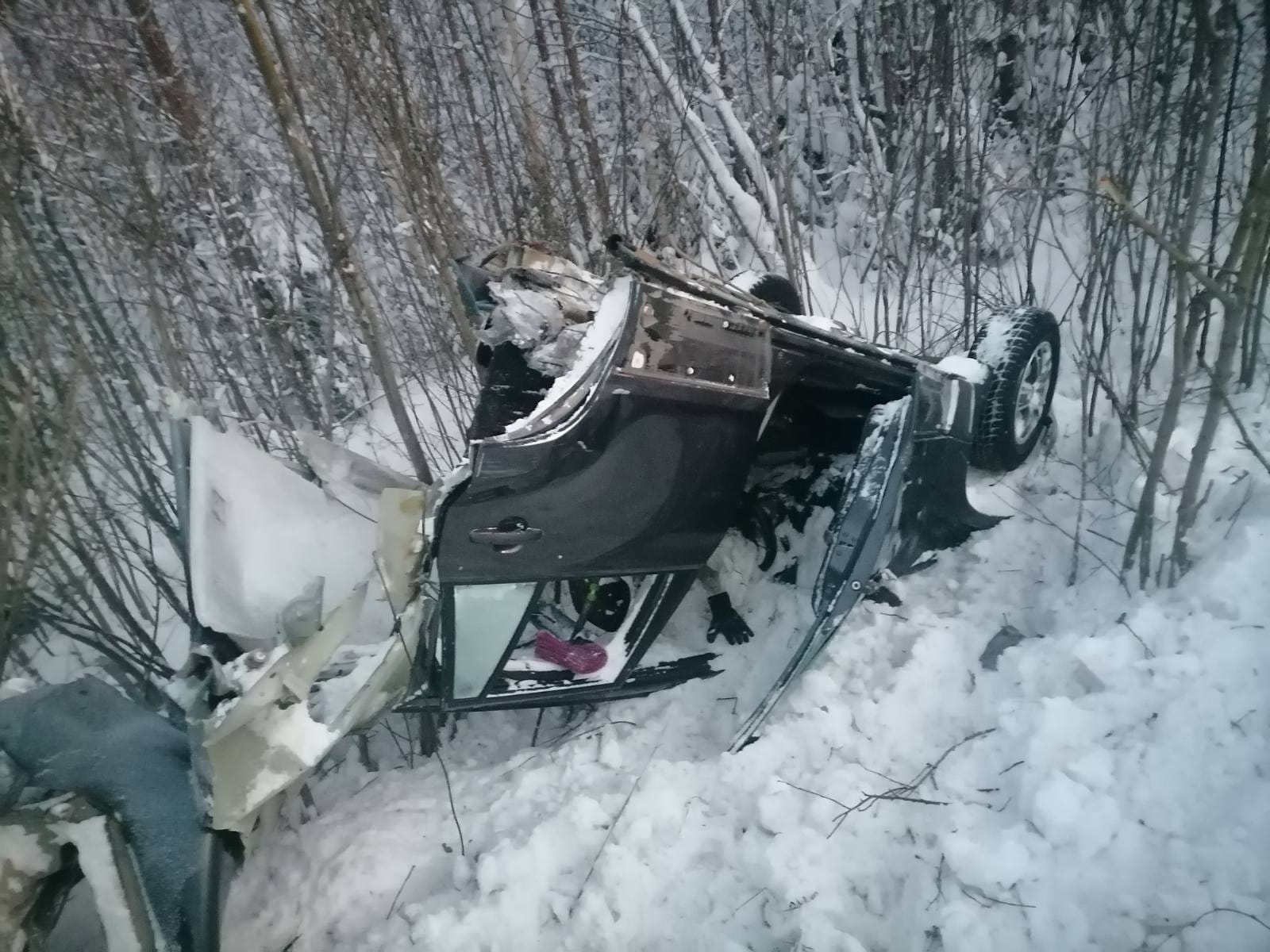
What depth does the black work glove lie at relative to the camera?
9.85 feet

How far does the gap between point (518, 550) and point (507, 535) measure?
0.07 meters

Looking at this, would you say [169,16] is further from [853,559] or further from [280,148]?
[853,559]

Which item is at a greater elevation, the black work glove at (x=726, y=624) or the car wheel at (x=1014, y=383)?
the car wheel at (x=1014, y=383)

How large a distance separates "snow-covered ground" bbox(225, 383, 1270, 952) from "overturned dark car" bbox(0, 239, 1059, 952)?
0.27m

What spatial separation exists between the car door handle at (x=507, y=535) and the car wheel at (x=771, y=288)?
1945 mm

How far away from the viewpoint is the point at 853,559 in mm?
2457

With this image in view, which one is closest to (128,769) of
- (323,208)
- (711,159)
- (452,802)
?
(452,802)

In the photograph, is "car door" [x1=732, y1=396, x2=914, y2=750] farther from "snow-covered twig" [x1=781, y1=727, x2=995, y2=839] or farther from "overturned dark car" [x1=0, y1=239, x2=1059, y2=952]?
"snow-covered twig" [x1=781, y1=727, x2=995, y2=839]

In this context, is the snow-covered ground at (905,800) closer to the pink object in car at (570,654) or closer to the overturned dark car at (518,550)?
the overturned dark car at (518,550)

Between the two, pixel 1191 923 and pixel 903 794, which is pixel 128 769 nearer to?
pixel 903 794

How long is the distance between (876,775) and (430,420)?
4591mm

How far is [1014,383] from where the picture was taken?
309cm

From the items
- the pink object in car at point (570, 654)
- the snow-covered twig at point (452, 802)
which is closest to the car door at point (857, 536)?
the pink object in car at point (570, 654)

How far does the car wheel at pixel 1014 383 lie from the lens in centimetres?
307
